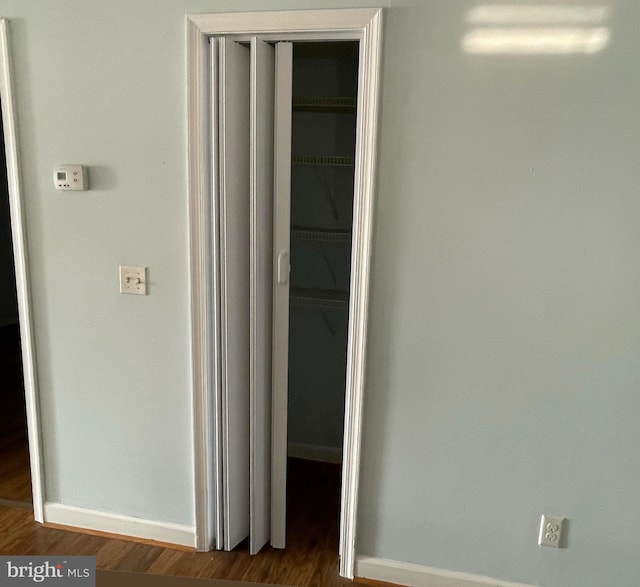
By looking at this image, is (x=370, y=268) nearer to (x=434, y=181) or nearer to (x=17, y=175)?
(x=434, y=181)

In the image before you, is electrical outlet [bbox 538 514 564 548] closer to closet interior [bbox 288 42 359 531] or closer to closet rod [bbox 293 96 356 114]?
closet interior [bbox 288 42 359 531]

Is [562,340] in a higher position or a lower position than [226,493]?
higher

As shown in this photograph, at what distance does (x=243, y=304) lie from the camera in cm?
210

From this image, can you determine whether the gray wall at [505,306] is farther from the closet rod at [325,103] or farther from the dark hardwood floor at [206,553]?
the closet rod at [325,103]

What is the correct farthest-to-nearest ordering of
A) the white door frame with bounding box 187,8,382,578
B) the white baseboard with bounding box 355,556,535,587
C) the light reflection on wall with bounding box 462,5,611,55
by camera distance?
1. the white baseboard with bounding box 355,556,535,587
2. the white door frame with bounding box 187,8,382,578
3. the light reflection on wall with bounding box 462,5,611,55

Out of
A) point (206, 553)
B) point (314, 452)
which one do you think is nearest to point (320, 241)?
point (314, 452)

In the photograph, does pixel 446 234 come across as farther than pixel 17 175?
No

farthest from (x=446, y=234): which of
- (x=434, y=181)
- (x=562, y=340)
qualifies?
(x=562, y=340)

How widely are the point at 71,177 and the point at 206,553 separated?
1606 millimetres

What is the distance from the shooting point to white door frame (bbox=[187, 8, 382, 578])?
175cm

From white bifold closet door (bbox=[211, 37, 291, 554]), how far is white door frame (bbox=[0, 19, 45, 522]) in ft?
2.67

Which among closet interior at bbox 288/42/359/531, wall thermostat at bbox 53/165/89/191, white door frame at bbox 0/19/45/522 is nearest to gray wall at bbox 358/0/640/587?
closet interior at bbox 288/42/359/531

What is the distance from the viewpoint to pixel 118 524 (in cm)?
231

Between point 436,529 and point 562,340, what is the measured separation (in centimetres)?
85
